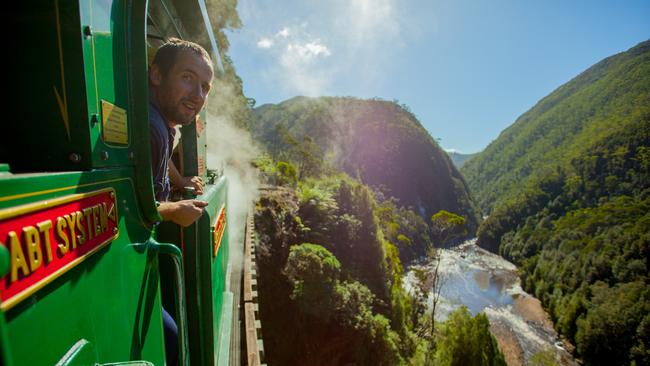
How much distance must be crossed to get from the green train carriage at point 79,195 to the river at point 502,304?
86.2ft

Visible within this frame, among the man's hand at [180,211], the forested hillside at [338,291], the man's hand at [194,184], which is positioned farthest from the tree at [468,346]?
the man's hand at [180,211]

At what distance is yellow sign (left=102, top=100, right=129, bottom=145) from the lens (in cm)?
102

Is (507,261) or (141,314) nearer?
(141,314)

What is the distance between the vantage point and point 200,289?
188cm

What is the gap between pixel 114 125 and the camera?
42.6 inches

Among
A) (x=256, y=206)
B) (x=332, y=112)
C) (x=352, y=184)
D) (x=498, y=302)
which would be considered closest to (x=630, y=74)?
(x=332, y=112)

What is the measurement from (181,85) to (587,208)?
82.2 metres

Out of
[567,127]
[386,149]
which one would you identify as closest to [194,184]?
[386,149]

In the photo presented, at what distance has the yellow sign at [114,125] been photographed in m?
1.02

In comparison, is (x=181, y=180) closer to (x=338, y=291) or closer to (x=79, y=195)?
(x=79, y=195)

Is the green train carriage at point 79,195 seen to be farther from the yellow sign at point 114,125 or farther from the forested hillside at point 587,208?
the forested hillside at point 587,208

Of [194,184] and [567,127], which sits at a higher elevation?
[567,127]

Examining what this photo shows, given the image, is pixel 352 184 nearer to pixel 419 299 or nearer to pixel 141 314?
pixel 419 299

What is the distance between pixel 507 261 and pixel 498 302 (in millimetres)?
25883
